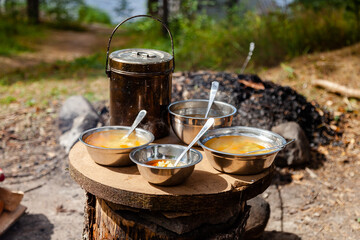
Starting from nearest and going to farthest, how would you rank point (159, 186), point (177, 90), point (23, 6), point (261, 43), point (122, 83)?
point (159, 186) → point (122, 83) → point (177, 90) → point (261, 43) → point (23, 6)

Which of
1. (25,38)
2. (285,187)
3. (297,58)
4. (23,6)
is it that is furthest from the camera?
(23,6)

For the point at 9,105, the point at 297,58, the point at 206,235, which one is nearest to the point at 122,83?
the point at 206,235

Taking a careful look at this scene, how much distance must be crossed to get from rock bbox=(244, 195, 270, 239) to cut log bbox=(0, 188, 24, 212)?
7.01ft

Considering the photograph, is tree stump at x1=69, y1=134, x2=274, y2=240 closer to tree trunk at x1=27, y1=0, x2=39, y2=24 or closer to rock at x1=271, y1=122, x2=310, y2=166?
rock at x1=271, y1=122, x2=310, y2=166

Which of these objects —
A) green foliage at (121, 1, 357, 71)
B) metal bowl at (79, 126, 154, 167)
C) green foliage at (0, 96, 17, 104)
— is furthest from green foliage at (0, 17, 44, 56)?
metal bowl at (79, 126, 154, 167)

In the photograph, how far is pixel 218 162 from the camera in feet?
7.35

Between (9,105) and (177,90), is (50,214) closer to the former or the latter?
(177,90)

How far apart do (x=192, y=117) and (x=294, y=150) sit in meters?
2.62

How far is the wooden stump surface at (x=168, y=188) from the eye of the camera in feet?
6.75

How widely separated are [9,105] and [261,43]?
5053 millimetres

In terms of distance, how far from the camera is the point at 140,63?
2422 mm

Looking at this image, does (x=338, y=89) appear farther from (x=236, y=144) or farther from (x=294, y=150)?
(x=236, y=144)

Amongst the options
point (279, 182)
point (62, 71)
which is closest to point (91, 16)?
point (62, 71)

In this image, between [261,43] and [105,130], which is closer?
[105,130]
